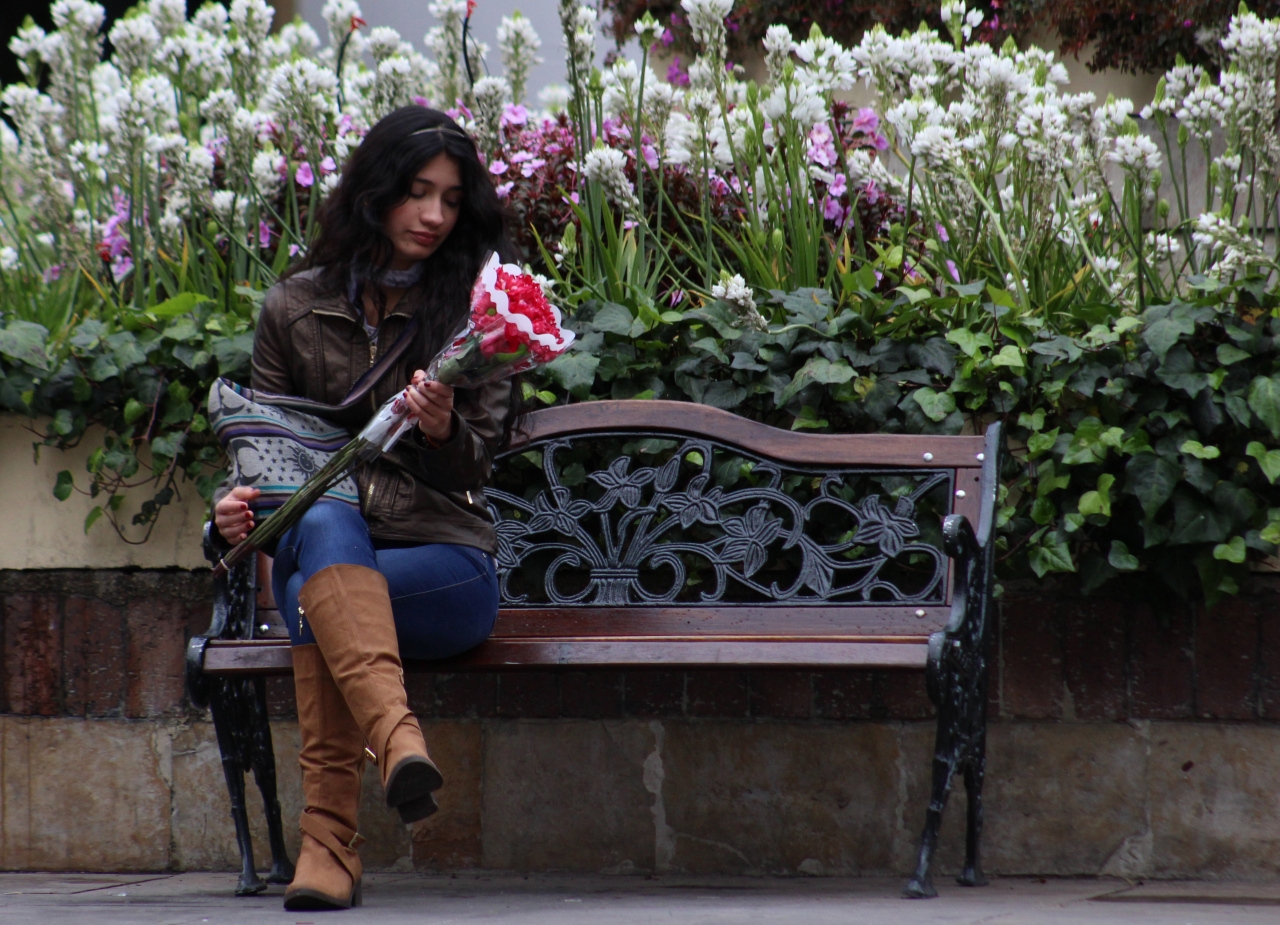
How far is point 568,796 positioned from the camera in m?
3.03

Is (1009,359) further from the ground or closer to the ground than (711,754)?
further from the ground

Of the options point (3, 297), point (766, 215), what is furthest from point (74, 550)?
point (766, 215)

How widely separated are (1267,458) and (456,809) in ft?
6.30

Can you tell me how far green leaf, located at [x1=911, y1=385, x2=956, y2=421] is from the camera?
2852mm


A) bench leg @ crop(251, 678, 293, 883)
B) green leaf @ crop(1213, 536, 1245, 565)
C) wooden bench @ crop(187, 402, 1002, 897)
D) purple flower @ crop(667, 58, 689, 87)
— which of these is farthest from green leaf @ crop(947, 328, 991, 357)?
purple flower @ crop(667, 58, 689, 87)

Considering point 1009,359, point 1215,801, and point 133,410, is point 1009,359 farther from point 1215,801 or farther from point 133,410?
point 133,410

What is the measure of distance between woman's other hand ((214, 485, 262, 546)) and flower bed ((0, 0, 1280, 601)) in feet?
2.34

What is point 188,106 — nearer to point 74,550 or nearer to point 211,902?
point 74,550

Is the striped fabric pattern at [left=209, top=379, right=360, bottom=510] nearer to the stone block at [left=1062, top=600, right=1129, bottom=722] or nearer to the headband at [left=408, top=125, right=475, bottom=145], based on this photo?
the headband at [left=408, top=125, right=475, bottom=145]

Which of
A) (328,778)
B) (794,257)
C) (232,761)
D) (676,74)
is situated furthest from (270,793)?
(676,74)

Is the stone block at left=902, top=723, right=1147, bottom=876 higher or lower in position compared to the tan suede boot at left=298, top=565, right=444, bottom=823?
lower

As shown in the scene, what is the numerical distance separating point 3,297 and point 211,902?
198 centimetres

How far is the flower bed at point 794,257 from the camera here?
2791 millimetres

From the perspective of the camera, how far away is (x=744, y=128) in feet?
11.3
